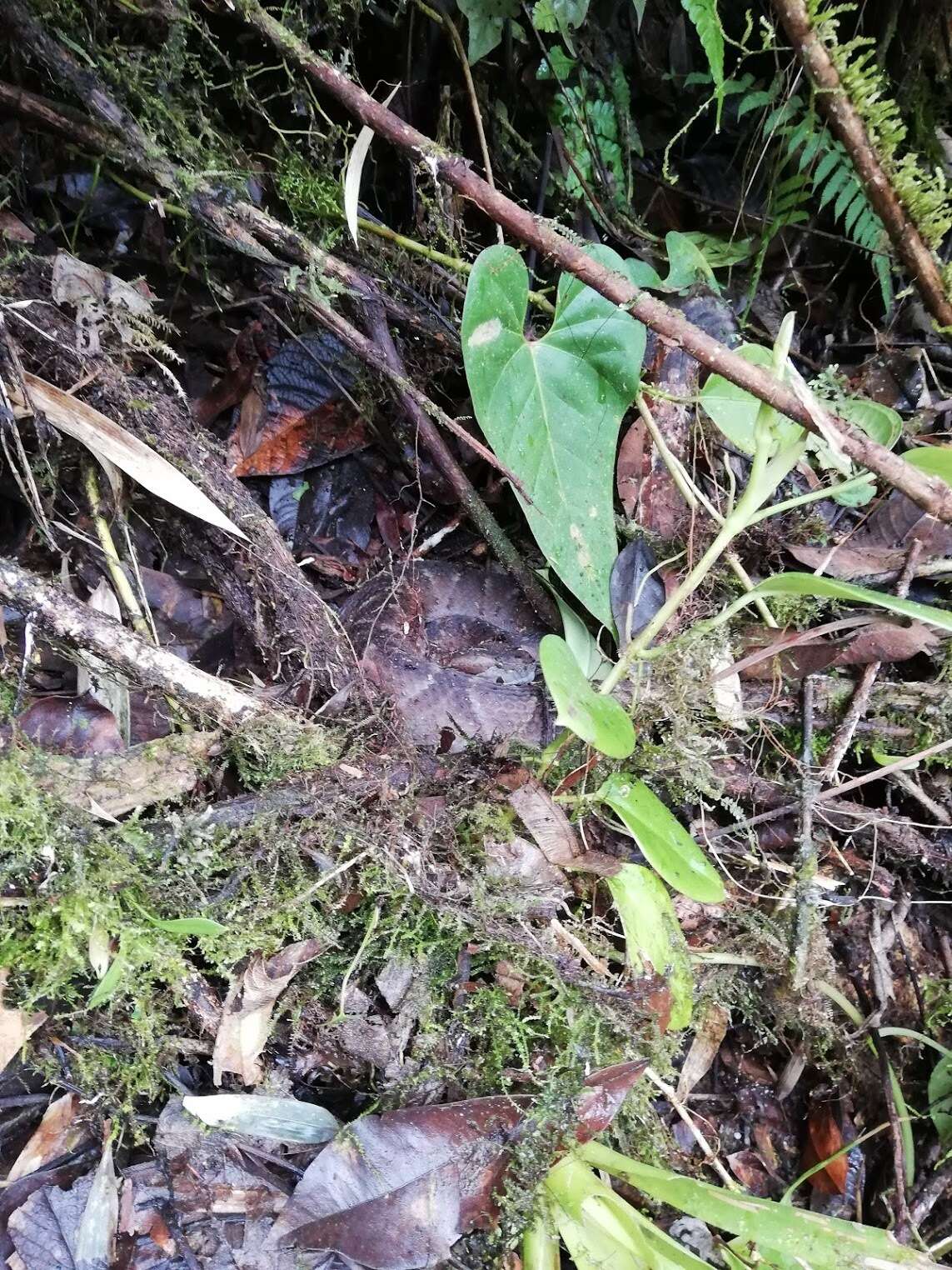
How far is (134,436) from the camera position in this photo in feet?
3.31

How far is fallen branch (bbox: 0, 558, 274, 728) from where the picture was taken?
0.91 metres

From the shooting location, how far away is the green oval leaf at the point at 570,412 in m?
1.02

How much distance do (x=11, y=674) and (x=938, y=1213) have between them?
150 centimetres

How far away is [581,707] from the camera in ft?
2.71

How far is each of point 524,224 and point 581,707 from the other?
611 millimetres

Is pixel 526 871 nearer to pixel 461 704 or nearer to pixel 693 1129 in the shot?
pixel 461 704

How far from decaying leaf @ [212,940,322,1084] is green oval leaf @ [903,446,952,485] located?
983 millimetres

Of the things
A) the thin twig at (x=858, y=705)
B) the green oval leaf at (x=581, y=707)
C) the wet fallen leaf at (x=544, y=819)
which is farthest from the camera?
the thin twig at (x=858, y=705)

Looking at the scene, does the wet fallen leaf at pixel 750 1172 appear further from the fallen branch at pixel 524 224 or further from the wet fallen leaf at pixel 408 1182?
the fallen branch at pixel 524 224

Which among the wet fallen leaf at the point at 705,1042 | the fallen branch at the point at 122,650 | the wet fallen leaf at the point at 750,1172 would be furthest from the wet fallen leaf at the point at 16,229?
the wet fallen leaf at the point at 750,1172

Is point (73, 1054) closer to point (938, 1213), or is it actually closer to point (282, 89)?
point (938, 1213)

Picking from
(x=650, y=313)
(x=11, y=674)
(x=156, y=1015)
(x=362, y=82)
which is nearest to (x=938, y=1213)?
(x=156, y=1015)

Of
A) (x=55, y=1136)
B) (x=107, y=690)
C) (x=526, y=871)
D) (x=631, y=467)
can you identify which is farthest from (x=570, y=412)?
(x=55, y=1136)

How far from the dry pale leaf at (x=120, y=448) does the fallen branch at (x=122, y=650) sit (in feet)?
0.59
